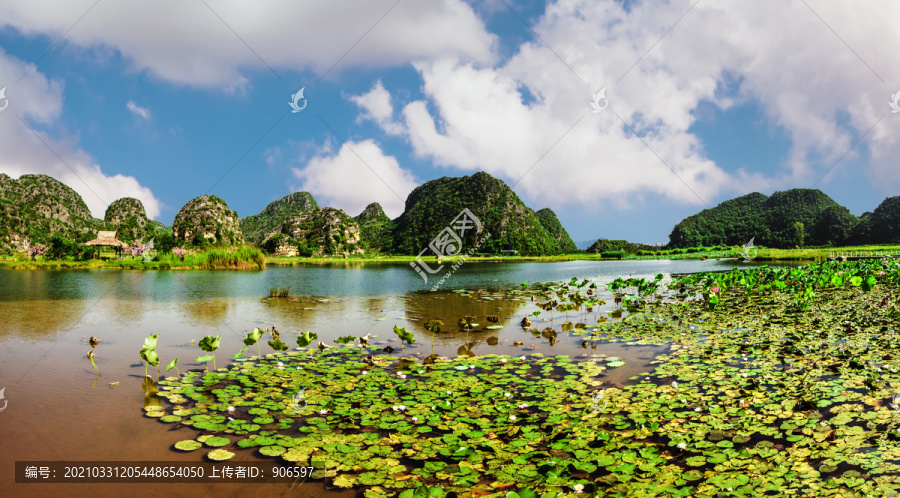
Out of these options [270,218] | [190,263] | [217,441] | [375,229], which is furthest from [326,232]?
[217,441]

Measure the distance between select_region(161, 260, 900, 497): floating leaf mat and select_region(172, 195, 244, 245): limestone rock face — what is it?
112244 millimetres

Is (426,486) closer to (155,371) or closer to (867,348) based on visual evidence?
(155,371)

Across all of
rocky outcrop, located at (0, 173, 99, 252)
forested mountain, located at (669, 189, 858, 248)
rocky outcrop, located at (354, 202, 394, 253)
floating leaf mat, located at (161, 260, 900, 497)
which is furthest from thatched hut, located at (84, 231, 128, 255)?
forested mountain, located at (669, 189, 858, 248)

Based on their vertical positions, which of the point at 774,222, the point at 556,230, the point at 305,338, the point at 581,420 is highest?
the point at 556,230

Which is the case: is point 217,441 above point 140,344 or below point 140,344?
below

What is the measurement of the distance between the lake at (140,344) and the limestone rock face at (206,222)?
98073mm

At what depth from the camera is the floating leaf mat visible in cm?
318

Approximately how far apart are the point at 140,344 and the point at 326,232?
121 meters

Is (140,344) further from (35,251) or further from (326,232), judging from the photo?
(326,232)

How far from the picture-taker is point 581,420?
170 inches

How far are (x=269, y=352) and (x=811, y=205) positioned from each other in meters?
134

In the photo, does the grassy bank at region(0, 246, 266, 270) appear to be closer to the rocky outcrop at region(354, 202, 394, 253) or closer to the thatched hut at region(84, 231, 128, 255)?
the thatched hut at region(84, 231, 128, 255)

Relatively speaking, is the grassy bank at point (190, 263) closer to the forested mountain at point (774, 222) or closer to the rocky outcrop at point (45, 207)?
the rocky outcrop at point (45, 207)

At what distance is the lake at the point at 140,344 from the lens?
378cm
